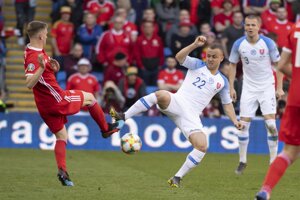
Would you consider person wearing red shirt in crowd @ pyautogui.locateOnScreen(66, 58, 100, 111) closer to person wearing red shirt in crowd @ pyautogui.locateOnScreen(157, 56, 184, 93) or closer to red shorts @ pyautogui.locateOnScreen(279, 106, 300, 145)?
person wearing red shirt in crowd @ pyautogui.locateOnScreen(157, 56, 184, 93)

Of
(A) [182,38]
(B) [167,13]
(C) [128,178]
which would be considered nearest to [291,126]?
(C) [128,178]

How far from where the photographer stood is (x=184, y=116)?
513 inches

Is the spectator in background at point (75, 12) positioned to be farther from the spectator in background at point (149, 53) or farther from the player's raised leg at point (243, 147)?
the player's raised leg at point (243, 147)

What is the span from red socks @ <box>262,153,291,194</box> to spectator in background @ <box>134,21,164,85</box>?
12351 mm

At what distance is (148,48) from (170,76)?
4.05 ft

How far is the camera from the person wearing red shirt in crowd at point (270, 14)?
73.4 feet

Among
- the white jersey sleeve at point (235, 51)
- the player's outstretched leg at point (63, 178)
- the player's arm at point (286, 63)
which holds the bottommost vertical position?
the player's outstretched leg at point (63, 178)

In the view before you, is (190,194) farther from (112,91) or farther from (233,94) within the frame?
(112,91)

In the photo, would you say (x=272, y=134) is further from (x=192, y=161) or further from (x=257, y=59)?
(x=192, y=161)

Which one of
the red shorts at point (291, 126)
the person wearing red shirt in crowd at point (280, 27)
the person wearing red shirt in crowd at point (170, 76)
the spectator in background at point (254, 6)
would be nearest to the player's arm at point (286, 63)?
the red shorts at point (291, 126)

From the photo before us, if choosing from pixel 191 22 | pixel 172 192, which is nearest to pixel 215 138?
pixel 191 22

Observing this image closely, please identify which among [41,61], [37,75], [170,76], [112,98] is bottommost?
[112,98]

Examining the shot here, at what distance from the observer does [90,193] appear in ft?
37.6

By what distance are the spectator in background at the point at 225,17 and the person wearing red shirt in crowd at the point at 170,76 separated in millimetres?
2274
